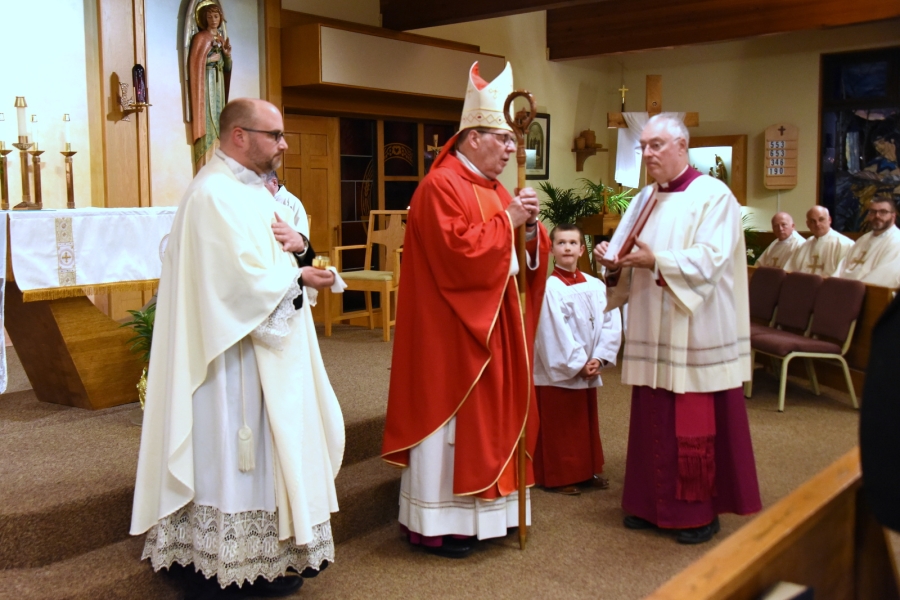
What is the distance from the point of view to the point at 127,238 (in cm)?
440

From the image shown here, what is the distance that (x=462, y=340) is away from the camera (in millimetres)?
3543

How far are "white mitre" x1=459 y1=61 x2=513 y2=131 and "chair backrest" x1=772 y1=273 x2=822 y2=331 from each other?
12.7 feet

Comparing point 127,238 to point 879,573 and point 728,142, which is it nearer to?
point 879,573

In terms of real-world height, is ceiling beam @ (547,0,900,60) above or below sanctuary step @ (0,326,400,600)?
above

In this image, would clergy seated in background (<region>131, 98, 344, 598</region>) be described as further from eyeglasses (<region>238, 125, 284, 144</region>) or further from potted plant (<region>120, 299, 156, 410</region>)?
potted plant (<region>120, 299, 156, 410</region>)

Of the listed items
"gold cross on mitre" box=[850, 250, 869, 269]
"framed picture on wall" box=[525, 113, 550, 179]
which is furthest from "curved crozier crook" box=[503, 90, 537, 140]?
"framed picture on wall" box=[525, 113, 550, 179]

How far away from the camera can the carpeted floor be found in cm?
324

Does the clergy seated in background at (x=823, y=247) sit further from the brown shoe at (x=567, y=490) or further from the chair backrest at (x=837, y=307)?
the brown shoe at (x=567, y=490)

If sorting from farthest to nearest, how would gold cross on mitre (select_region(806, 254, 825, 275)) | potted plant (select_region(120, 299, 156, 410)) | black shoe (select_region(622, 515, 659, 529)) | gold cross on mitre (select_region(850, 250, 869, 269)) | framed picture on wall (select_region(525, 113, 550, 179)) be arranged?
framed picture on wall (select_region(525, 113, 550, 179)) → gold cross on mitre (select_region(806, 254, 825, 275)) → gold cross on mitre (select_region(850, 250, 869, 269)) → potted plant (select_region(120, 299, 156, 410)) → black shoe (select_region(622, 515, 659, 529))

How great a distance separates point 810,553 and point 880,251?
20.7 feet

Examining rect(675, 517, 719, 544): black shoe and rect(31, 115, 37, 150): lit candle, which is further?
rect(31, 115, 37, 150): lit candle

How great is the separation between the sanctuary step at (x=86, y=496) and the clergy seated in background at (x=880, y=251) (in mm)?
4430

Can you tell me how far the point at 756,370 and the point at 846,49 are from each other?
4409mm

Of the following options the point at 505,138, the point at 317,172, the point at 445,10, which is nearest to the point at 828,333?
the point at 505,138
